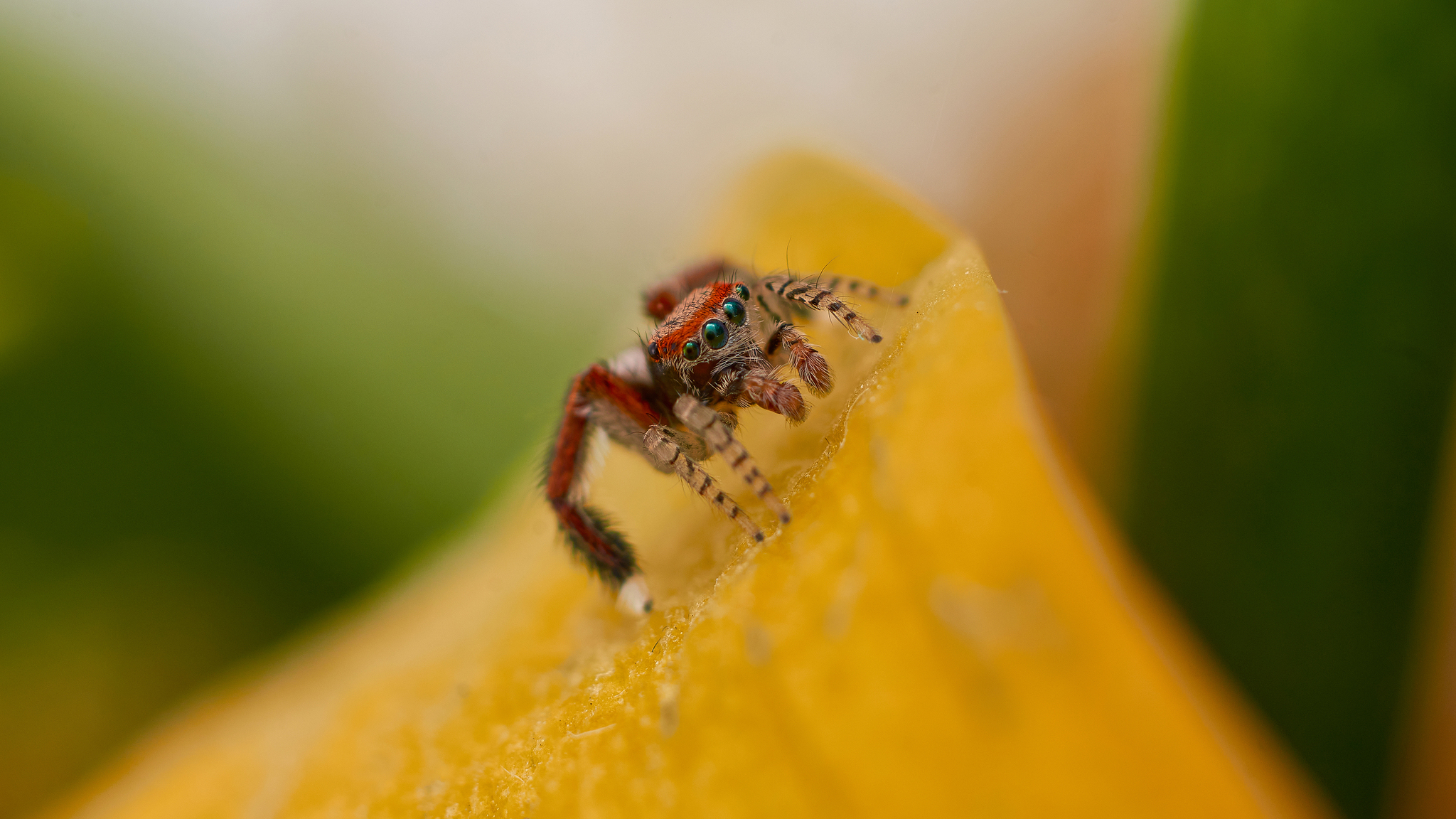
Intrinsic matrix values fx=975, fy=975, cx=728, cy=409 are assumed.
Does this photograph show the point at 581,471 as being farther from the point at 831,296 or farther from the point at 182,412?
the point at 182,412

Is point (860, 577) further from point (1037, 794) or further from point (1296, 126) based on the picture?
point (1296, 126)

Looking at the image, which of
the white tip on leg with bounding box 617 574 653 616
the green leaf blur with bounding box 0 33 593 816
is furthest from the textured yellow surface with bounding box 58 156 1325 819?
the green leaf blur with bounding box 0 33 593 816

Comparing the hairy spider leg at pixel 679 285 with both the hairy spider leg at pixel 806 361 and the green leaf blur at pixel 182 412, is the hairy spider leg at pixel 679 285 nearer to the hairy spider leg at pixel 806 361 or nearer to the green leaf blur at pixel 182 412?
the hairy spider leg at pixel 806 361

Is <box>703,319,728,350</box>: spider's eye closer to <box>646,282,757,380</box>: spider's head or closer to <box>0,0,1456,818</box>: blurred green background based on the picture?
<box>646,282,757,380</box>: spider's head

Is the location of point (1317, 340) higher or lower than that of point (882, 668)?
lower

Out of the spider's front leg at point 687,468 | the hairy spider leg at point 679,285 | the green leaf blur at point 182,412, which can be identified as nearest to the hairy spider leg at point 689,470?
the spider's front leg at point 687,468

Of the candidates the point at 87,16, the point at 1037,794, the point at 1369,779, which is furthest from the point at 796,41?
the point at 1037,794

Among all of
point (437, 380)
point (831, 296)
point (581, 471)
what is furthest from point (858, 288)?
point (437, 380)
